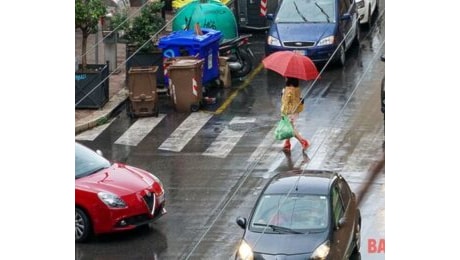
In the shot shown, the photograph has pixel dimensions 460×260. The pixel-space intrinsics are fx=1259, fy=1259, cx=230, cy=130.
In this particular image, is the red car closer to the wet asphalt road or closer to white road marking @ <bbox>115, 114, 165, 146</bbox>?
the wet asphalt road

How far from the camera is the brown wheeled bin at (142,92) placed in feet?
68.4

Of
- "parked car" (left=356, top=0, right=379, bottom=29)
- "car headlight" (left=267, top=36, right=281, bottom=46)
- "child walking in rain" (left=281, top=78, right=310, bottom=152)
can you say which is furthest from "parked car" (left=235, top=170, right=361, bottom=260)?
"parked car" (left=356, top=0, right=379, bottom=29)

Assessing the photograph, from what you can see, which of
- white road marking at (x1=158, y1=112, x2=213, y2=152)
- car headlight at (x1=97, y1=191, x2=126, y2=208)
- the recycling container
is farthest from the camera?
the recycling container

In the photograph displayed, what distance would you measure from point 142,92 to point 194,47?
52.7 inches

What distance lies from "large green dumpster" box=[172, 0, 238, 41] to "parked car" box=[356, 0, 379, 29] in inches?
134

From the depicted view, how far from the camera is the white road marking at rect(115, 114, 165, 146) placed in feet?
65.4

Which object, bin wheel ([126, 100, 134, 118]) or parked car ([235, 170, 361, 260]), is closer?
parked car ([235, 170, 361, 260])

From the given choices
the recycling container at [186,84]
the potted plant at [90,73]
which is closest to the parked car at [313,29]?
the recycling container at [186,84]

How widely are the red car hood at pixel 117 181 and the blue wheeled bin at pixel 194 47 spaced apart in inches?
226

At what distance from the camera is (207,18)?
24062 mm

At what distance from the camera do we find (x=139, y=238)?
15.9m
